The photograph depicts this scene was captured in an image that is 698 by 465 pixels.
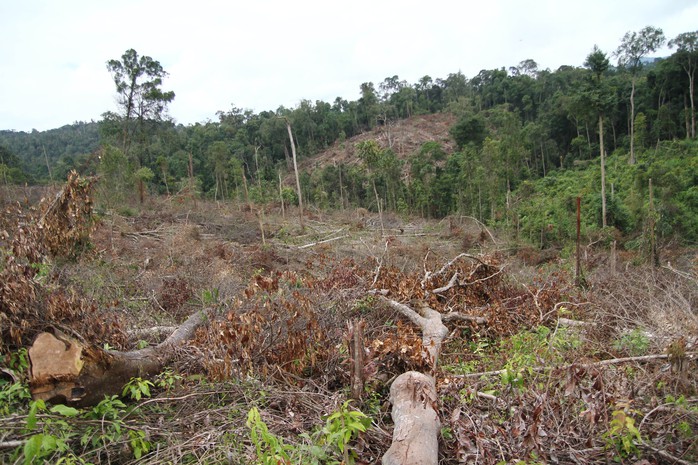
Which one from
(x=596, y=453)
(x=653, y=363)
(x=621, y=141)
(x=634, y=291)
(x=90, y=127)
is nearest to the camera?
(x=596, y=453)

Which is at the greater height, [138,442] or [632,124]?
[632,124]

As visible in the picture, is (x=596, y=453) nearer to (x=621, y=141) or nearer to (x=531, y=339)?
(x=531, y=339)

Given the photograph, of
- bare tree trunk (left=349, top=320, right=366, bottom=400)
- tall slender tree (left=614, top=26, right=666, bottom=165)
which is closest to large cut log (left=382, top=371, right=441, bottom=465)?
bare tree trunk (left=349, top=320, right=366, bottom=400)

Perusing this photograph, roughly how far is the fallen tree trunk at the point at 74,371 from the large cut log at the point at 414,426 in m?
1.91

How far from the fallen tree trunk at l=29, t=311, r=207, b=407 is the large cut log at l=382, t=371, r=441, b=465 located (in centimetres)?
191

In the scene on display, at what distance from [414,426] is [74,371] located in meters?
2.15

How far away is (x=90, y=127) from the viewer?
6969 cm

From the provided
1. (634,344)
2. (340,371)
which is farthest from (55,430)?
(634,344)

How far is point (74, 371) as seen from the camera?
2.47 meters

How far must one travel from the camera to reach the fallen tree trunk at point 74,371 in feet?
8.02

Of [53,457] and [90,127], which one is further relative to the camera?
[90,127]

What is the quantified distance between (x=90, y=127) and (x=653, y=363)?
84.4 metres

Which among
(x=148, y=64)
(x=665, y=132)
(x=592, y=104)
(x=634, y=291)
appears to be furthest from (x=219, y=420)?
(x=665, y=132)

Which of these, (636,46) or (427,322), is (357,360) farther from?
(636,46)
